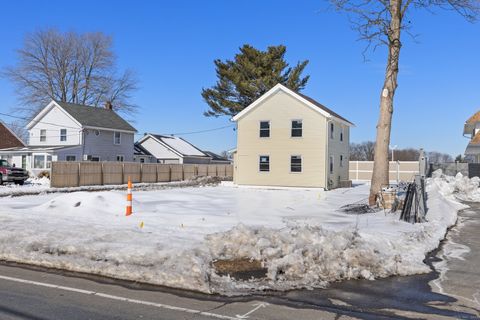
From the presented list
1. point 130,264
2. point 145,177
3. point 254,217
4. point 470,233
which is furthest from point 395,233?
point 145,177

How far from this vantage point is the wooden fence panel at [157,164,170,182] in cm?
4125

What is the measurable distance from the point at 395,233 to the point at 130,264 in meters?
5.86

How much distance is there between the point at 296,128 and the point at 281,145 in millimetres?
1608

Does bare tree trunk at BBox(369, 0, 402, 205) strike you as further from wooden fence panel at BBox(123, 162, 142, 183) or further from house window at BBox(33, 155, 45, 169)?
house window at BBox(33, 155, 45, 169)

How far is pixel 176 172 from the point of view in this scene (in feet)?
143

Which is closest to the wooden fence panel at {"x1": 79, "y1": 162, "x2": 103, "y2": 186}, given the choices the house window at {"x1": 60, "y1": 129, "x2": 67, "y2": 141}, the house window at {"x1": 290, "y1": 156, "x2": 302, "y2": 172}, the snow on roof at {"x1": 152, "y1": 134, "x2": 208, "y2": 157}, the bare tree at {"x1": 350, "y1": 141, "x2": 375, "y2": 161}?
the house window at {"x1": 60, "y1": 129, "x2": 67, "y2": 141}

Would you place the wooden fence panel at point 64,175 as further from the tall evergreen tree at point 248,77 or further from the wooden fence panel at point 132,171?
the tall evergreen tree at point 248,77

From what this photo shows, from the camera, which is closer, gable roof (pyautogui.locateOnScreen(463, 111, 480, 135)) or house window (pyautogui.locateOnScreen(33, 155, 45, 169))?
gable roof (pyautogui.locateOnScreen(463, 111, 480, 135))

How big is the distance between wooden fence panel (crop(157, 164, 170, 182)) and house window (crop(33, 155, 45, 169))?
10.8m

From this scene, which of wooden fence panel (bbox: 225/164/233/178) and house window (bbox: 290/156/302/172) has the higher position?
house window (bbox: 290/156/302/172)

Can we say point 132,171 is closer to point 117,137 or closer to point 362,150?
point 117,137

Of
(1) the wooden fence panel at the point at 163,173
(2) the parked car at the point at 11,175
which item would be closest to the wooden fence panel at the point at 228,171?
(1) the wooden fence panel at the point at 163,173

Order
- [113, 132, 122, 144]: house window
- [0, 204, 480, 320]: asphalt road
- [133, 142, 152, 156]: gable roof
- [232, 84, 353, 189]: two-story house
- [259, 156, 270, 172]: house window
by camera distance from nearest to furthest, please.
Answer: [0, 204, 480, 320]: asphalt road → [232, 84, 353, 189]: two-story house → [259, 156, 270, 172]: house window → [113, 132, 122, 144]: house window → [133, 142, 152, 156]: gable roof

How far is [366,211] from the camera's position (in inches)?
623
